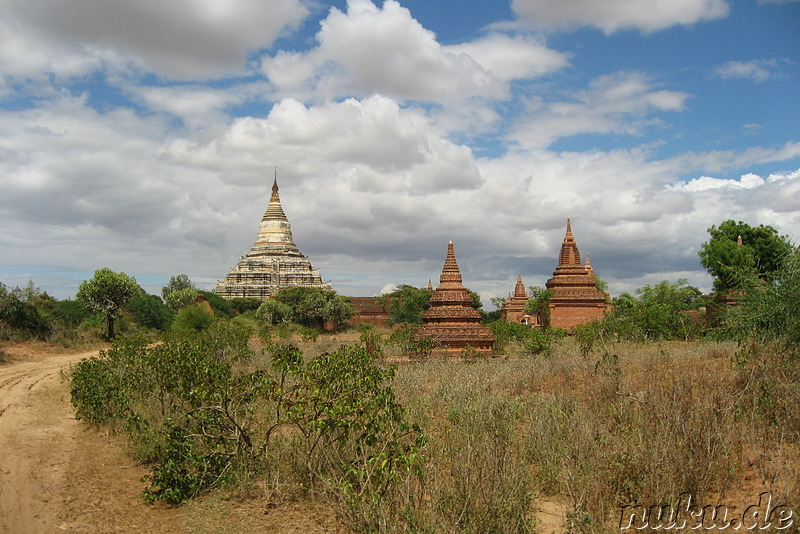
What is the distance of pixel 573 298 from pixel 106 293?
66.8 feet

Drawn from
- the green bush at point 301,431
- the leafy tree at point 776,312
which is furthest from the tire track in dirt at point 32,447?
the leafy tree at point 776,312

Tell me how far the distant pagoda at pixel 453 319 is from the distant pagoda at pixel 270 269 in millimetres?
34886

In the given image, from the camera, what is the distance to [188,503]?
6016 mm

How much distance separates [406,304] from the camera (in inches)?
1754

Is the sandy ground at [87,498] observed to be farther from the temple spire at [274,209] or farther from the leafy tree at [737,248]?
the temple spire at [274,209]

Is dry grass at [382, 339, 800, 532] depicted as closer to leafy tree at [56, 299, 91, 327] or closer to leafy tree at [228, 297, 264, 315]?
leafy tree at [56, 299, 91, 327]

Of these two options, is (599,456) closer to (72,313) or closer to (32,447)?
(32,447)

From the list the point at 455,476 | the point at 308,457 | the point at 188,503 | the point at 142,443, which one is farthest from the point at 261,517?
the point at 142,443

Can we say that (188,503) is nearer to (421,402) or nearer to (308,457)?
(308,457)

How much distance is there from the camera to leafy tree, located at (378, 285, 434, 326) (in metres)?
43.1

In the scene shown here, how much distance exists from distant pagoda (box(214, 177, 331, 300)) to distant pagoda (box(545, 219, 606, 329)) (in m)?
29.3

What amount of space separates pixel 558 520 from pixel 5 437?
8.01 m

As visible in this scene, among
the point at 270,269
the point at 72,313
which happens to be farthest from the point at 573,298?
the point at 270,269

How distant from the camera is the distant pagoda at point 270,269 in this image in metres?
53.2
